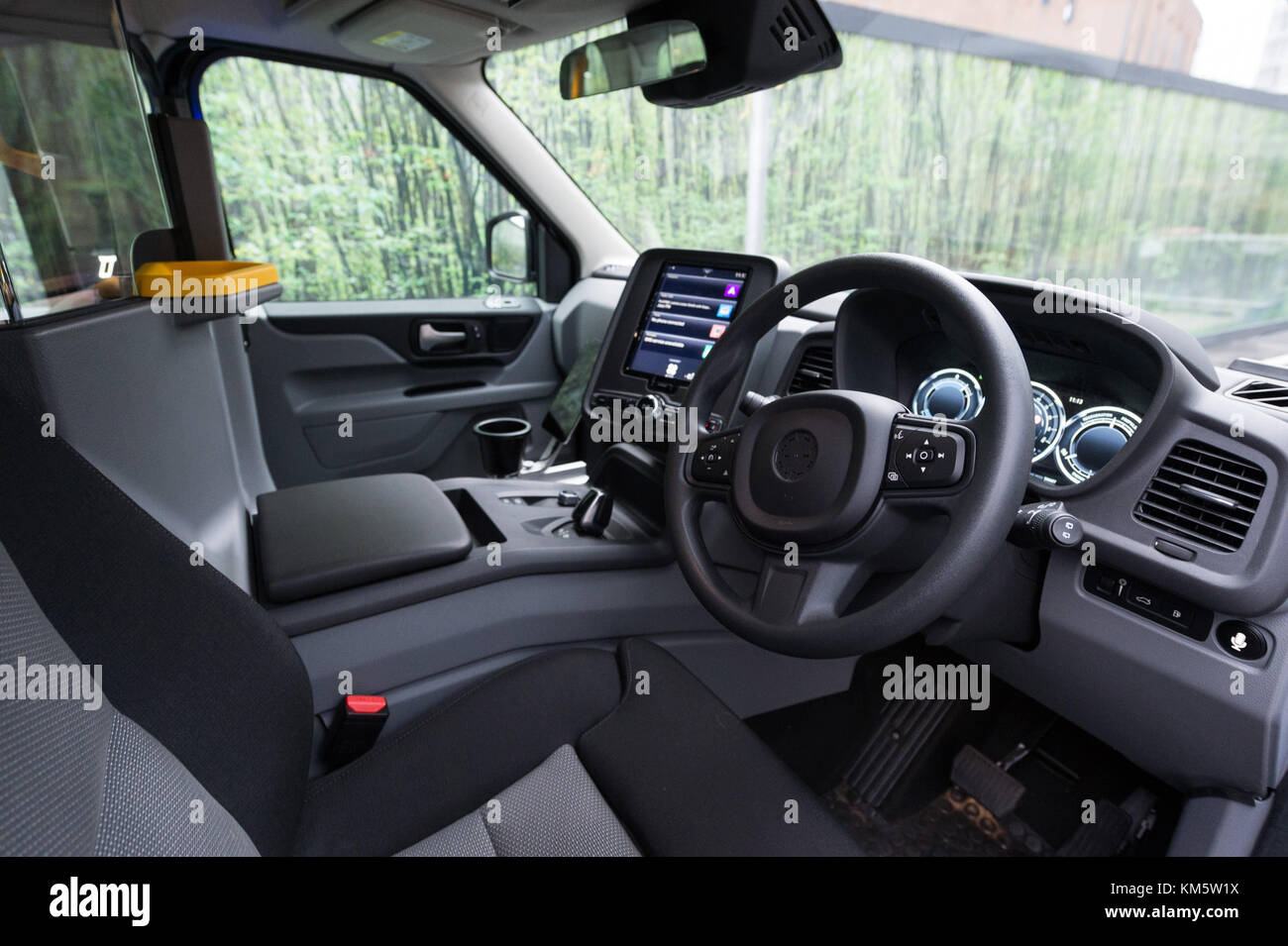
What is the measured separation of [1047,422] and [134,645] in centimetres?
124

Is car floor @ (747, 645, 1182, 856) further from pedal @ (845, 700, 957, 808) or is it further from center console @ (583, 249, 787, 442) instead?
center console @ (583, 249, 787, 442)

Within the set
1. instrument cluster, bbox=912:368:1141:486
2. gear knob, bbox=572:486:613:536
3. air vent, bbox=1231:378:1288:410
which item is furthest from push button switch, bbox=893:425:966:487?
gear knob, bbox=572:486:613:536

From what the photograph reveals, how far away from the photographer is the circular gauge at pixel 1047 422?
3.91 ft

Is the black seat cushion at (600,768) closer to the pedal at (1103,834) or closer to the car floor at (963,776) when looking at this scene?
the car floor at (963,776)

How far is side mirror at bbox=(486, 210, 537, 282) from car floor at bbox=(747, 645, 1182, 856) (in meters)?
1.73

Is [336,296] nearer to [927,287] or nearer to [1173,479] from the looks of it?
[927,287]

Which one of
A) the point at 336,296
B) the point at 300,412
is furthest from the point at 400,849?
the point at 336,296

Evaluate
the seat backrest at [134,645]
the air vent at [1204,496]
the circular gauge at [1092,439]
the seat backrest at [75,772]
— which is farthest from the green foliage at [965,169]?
the seat backrest at [75,772]

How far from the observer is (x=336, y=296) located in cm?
251

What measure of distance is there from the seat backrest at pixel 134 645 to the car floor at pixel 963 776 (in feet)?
3.34

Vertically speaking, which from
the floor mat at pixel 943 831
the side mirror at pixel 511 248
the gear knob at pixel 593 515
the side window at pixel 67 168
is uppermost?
the side window at pixel 67 168

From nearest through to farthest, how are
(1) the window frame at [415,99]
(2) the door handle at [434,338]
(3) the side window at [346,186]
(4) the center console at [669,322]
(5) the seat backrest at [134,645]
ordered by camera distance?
(5) the seat backrest at [134,645] → (4) the center console at [669,322] → (1) the window frame at [415,99] → (3) the side window at [346,186] → (2) the door handle at [434,338]

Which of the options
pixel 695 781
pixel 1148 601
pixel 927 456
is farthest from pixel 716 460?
pixel 1148 601

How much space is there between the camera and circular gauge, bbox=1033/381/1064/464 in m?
1.19
